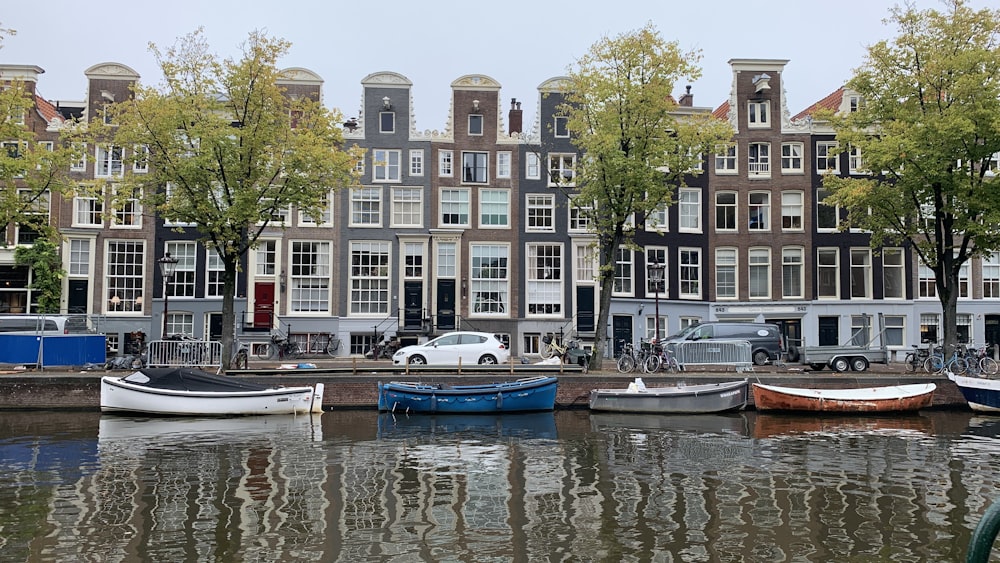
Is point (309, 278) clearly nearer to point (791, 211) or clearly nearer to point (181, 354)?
point (181, 354)

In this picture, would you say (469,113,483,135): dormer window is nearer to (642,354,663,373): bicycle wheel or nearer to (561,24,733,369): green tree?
(561,24,733,369): green tree

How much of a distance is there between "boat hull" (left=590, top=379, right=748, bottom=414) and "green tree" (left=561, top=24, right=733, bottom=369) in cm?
341

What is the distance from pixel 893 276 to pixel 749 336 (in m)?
17.0

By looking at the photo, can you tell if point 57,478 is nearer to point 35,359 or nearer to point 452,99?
point 35,359

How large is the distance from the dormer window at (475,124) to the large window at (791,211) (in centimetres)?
1779

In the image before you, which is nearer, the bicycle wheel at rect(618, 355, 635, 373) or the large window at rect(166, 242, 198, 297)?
the bicycle wheel at rect(618, 355, 635, 373)

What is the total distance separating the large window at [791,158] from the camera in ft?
145

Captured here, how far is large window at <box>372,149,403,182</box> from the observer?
42.8m

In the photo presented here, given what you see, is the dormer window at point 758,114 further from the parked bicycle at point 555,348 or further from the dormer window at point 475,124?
the parked bicycle at point 555,348

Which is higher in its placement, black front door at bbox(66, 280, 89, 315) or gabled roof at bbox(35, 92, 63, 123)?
gabled roof at bbox(35, 92, 63, 123)

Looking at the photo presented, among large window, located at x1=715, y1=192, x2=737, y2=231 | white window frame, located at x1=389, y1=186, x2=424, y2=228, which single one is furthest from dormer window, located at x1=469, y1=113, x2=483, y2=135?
large window, located at x1=715, y1=192, x2=737, y2=231

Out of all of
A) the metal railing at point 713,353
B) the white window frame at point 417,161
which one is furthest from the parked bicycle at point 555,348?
the white window frame at point 417,161

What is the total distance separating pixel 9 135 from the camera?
27.8 m

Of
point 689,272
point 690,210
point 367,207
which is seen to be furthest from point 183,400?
point 690,210
